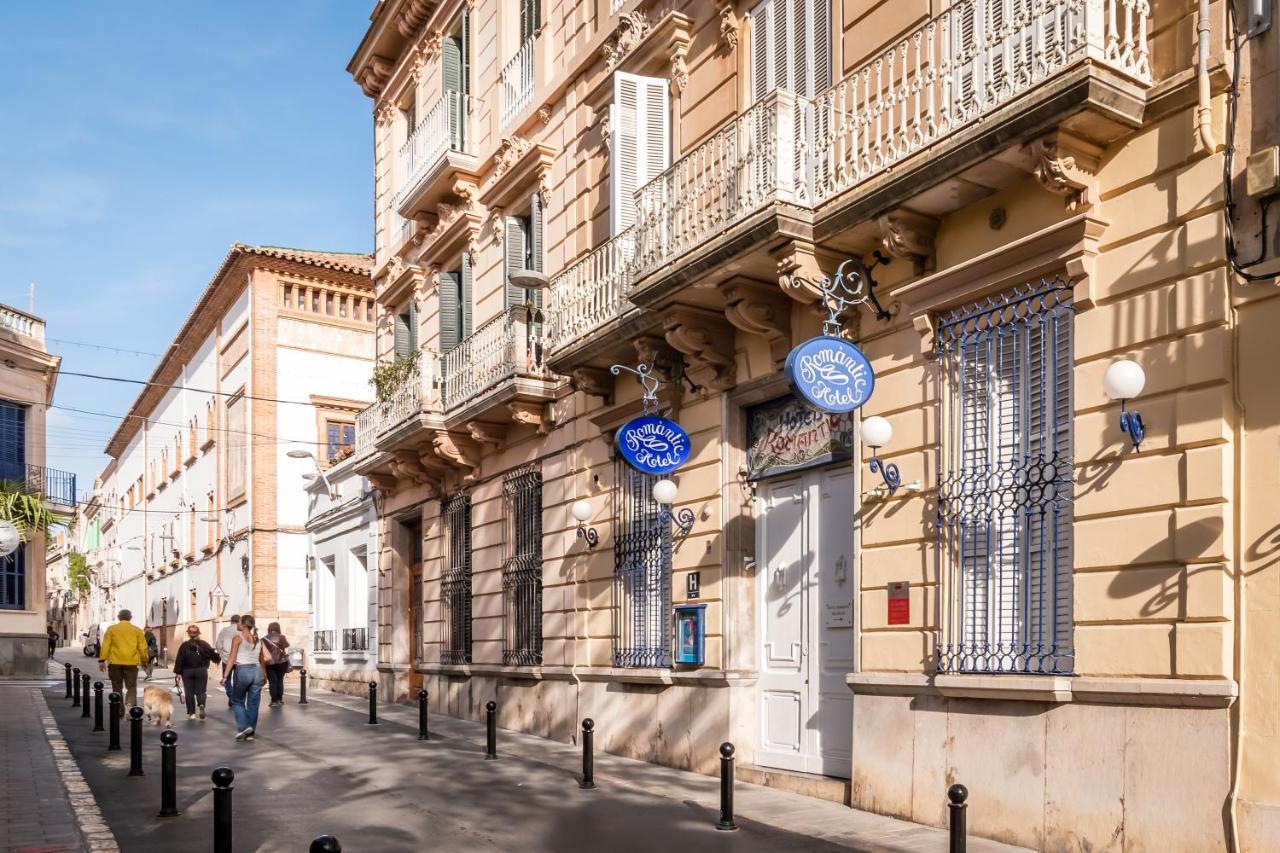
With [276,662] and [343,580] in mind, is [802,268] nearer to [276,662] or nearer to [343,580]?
[276,662]

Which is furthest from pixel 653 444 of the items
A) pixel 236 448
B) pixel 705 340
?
pixel 236 448

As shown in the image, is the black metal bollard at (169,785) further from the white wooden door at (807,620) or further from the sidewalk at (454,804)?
the white wooden door at (807,620)

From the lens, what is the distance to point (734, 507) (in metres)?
12.6

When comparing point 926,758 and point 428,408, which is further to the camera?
point 428,408

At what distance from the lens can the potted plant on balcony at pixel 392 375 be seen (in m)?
21.1

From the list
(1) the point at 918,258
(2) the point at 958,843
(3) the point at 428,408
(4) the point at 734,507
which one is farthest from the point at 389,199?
(2) the point at 958,843

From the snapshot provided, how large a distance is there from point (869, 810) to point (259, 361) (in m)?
27.7

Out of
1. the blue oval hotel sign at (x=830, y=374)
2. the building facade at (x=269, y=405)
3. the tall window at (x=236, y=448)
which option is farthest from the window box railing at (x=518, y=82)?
the tall window at (x=236, y=448)

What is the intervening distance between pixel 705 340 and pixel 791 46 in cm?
298

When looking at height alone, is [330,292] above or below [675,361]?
above

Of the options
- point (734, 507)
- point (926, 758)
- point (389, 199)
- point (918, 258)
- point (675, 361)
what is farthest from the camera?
point (389, 199)

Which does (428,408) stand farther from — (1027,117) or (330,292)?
(330,292)

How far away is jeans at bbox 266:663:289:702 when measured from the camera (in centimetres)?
2197

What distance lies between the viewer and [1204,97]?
771 centimetres
